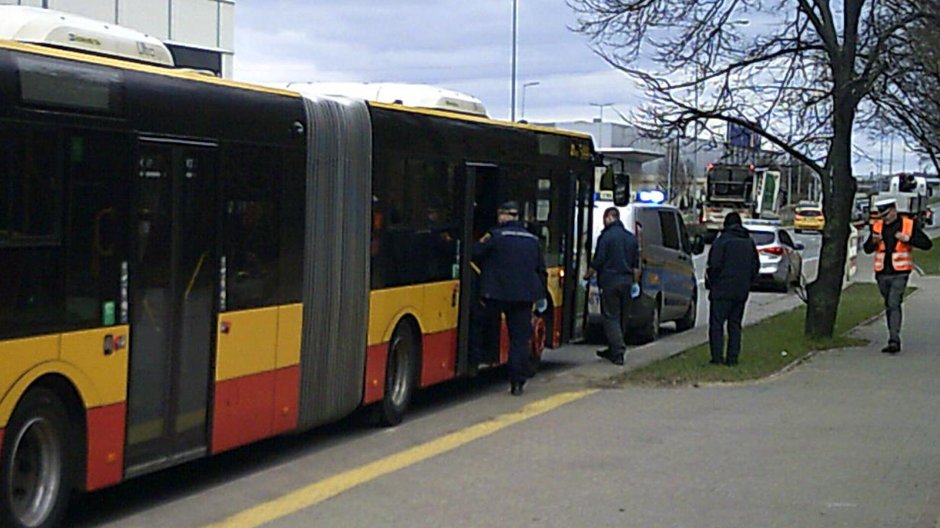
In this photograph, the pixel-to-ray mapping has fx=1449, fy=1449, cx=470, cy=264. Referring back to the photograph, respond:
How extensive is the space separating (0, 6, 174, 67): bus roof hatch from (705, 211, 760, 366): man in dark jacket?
831 cm

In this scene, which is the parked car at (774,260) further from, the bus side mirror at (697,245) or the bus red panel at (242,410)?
the bus red panel at (242,410)

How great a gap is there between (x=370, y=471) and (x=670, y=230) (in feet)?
38.7

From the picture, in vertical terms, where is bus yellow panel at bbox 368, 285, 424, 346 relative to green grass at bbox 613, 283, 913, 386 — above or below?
above

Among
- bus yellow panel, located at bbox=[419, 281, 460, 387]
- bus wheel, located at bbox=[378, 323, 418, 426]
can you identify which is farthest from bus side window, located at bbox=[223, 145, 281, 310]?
bus yellow panel, located at bbox=[419, 281, 460, 387]

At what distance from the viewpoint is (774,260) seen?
3500cm

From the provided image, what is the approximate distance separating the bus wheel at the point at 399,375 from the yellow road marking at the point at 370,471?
69 cm

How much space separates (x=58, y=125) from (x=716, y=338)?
9899 millimetres

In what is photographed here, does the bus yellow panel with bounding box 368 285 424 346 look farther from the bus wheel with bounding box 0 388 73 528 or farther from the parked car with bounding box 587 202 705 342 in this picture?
the parked car with bounding box 587 202 705 342

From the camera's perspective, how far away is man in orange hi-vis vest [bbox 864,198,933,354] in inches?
706

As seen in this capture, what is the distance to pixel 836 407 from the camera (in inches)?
529

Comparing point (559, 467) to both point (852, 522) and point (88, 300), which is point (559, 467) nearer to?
point (852, 522)

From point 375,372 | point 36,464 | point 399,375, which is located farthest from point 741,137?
point 36,464

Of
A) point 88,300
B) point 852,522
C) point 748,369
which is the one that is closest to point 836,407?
point 748,369

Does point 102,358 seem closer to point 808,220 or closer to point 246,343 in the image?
point 246,343
